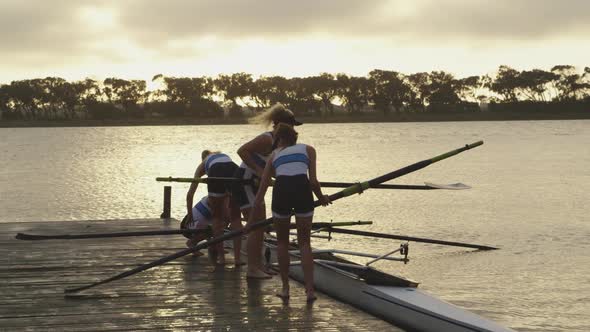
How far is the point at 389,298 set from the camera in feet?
26.5

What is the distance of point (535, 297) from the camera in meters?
14.2

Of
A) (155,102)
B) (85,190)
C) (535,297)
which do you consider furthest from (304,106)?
(535,297)

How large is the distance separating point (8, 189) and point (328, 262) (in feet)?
110

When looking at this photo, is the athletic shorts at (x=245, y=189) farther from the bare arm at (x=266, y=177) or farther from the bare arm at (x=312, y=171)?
the bare arm at (x=312, y=171)

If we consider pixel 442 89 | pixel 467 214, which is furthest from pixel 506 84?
pixel 467 214

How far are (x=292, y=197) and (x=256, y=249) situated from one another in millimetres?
1665

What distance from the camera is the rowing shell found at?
7477 millimetres

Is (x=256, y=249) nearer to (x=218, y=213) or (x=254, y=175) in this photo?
(x=254, y=175)

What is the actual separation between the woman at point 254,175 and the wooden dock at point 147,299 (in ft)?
0.91

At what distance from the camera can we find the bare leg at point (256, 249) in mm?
8570

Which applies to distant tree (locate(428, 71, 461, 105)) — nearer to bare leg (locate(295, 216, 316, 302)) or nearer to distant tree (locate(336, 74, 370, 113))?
distant tree (locate(336, 74, 370, 113))

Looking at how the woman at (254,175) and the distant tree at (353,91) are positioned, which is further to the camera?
the distant tree at (353,91)

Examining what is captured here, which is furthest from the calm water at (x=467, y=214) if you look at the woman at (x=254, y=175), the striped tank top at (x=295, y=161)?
the striped tank top at (x=295, y=161)

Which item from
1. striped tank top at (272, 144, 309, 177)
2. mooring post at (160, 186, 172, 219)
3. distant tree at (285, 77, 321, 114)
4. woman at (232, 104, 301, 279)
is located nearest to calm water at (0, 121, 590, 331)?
mooring post at (160, 186, 172, 219)
